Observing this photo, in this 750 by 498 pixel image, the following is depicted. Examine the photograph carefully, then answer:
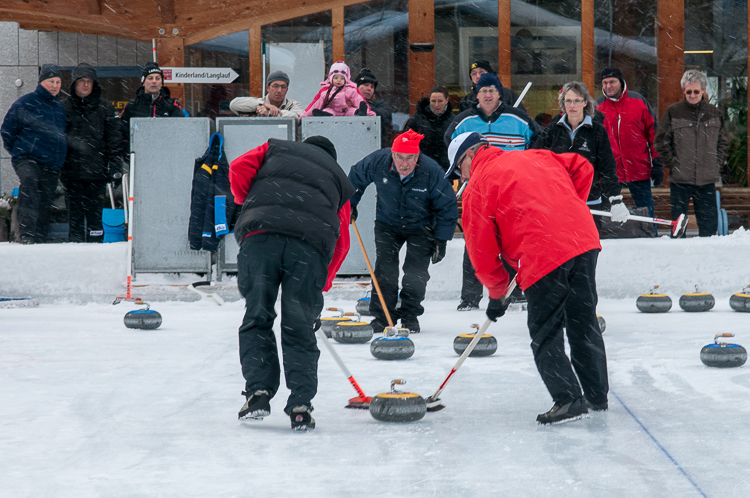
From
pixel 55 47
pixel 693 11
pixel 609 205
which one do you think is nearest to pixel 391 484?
pixel 609 205

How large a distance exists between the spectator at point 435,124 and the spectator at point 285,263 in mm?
4775

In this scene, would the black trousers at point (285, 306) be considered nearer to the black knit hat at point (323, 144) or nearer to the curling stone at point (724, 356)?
the black knit hat at point (323, 144)

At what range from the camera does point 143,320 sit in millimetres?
6566

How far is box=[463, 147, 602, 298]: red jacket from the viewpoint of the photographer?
12.1 feet

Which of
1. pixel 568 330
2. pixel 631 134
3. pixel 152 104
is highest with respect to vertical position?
pixel 152 104

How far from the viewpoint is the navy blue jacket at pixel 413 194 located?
6496 mm

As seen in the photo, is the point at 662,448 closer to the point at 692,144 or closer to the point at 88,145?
the point at 692,144

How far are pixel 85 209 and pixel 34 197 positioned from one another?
21.9 inches

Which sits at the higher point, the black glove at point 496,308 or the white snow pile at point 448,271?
the black glove at point 496,308

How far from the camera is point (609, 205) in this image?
7309mm

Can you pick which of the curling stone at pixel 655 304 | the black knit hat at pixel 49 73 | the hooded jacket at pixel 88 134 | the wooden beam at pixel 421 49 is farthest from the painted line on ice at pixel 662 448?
the wooden beam at pixel 421 49

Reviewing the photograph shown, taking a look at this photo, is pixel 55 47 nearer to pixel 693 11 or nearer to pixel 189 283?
pixel 189 283

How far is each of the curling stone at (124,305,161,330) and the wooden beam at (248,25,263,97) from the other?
5.80 m

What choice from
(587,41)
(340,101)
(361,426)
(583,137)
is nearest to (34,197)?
(340,101)
